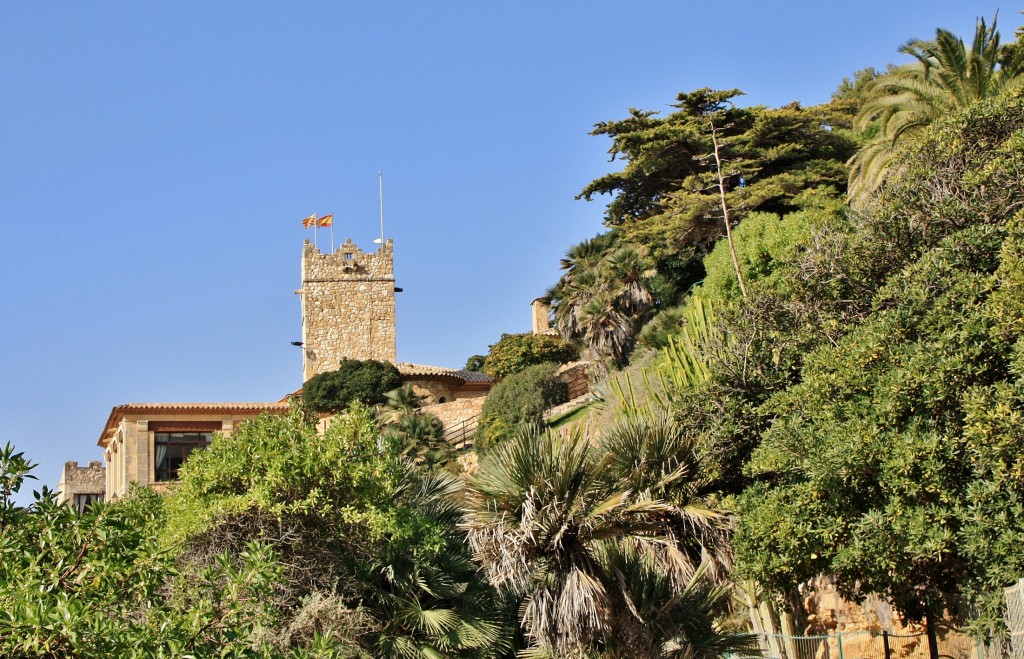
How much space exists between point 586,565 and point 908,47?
62.7 ft

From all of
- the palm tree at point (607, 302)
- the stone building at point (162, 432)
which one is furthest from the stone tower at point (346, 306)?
the palm tree at point (607, 302)

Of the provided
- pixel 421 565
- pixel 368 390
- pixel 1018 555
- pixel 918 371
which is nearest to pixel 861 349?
pixel 918 371

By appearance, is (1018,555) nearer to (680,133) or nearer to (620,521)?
(620,521)

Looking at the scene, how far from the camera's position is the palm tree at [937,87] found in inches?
1003

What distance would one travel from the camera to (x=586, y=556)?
48.9 feet

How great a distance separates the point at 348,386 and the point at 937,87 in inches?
1132

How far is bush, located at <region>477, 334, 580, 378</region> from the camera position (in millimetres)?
49625

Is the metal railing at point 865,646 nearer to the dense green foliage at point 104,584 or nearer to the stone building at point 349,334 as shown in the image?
the dense green foliage at point 104,584

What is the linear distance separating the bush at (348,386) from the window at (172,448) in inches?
262

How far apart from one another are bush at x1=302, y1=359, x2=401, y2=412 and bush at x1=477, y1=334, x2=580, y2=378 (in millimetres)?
4248

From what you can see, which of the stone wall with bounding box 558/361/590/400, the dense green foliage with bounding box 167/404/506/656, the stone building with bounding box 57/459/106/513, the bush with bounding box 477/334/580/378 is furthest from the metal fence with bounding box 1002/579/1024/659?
the stone building with bounding box 57/459/106/513

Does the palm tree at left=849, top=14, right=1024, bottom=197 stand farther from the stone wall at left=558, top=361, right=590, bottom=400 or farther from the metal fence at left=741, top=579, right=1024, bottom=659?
the stone wall at left=558, top=361, right=590, bottom=400

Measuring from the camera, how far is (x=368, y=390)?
163 feet

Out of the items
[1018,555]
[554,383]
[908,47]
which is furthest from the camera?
[554,383]
